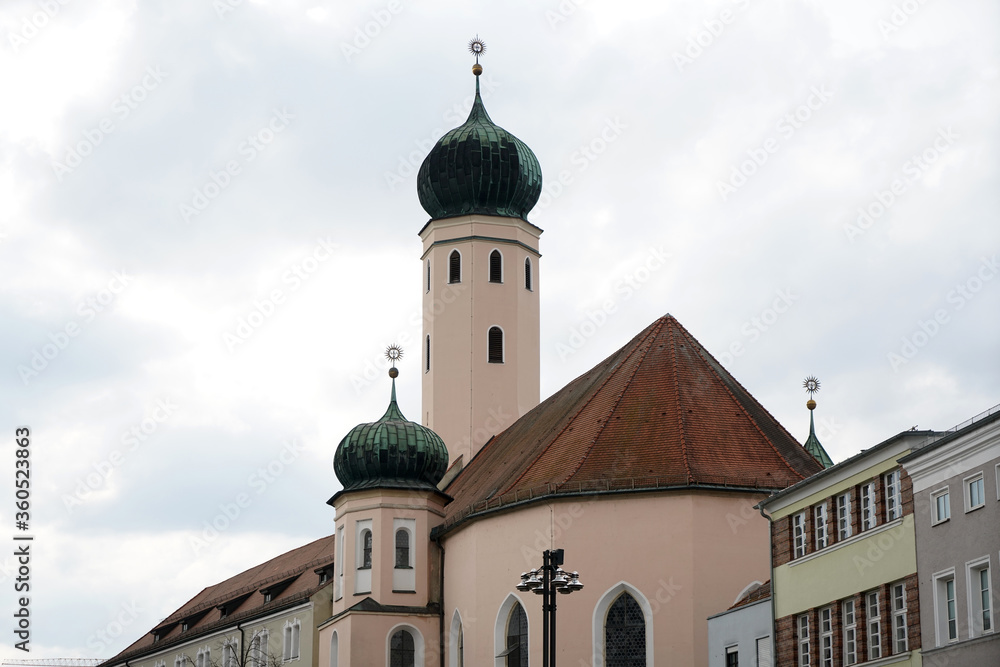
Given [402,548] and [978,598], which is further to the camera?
Answer: [402,548]

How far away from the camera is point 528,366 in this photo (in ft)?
183

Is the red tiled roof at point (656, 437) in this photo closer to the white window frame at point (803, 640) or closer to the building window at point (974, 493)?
the white window frame at point (803, 640)

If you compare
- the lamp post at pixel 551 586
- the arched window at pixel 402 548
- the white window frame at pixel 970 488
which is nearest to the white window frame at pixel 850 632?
the white window frame at pixel 970 488

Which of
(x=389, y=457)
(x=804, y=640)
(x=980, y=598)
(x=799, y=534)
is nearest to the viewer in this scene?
(x=980, y=598)

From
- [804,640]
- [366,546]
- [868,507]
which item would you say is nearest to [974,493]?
[868,507]

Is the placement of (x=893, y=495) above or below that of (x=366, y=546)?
below

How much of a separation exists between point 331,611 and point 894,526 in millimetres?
26203

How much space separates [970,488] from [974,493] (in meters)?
0.14

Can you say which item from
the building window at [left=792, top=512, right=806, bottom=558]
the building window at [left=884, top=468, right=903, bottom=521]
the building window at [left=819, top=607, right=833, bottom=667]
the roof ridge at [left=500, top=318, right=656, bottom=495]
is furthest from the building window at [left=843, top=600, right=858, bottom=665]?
the roof ridge at [left=500, top=318, right=656, bottom=495]

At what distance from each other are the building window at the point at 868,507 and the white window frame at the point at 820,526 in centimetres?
141

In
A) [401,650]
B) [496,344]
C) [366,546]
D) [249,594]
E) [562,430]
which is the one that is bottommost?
[401,650]

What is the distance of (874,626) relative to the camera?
2873 cm

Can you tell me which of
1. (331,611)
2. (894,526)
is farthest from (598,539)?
(331,611)

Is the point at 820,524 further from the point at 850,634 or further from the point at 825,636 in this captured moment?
the point at 850,634
